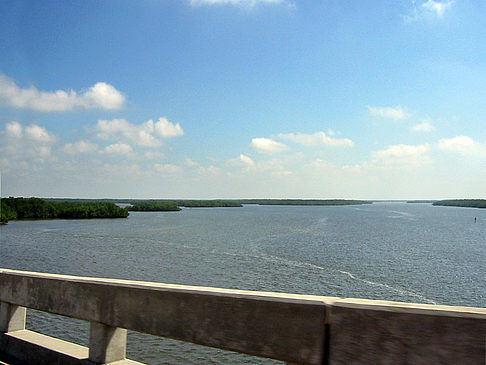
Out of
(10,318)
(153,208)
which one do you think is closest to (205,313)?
(10,318)

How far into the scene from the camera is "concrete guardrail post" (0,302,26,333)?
5.42 metres

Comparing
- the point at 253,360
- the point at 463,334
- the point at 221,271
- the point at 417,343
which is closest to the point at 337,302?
the point at 417,343

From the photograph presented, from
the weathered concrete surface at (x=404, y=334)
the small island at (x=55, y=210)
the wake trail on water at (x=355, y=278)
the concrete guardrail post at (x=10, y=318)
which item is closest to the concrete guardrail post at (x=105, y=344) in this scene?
the concrete guardrail post at (x=10, y=318)

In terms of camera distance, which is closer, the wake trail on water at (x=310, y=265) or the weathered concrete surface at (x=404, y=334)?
the weathered concrete surface at (x=404, y=334)

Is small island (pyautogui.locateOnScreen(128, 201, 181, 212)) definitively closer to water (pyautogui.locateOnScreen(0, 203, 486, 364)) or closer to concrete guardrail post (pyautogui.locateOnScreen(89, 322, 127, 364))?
water (pyautogui.locateOnScreen(0, 203, 486, 364))

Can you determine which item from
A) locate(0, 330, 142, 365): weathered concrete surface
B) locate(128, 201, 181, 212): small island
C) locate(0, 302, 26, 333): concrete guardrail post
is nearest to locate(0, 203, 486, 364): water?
locate(0, 302, 26, 333): concrete guardrail post

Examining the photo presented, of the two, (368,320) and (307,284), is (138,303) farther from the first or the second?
(307,284)

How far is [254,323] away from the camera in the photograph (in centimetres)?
338

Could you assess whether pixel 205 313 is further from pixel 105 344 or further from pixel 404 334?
pixel 404 334

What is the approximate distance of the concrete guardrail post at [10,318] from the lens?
213 inches

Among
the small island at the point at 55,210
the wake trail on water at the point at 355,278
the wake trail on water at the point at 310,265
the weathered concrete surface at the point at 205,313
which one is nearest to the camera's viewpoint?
the weathered concrete surface at the point at 205,313

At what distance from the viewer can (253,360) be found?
13109 mm

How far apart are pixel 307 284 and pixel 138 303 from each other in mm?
23689

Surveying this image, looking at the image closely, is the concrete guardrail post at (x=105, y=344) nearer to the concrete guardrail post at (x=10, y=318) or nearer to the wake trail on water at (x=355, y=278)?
the concrete guardrail post at (x=10, y=318)
